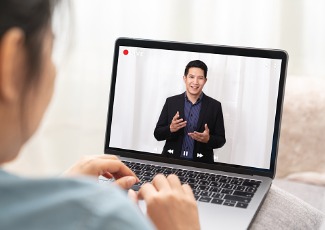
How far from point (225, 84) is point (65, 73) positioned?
1214 mm

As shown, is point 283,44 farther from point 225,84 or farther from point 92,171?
point 92,171

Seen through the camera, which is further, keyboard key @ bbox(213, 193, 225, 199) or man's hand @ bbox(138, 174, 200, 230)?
keyboard key @ bbox(213, 193, 225, 199)

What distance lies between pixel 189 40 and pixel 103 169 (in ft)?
4.07

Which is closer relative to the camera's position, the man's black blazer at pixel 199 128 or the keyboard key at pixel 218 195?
the keyboard key at pixel 218 195

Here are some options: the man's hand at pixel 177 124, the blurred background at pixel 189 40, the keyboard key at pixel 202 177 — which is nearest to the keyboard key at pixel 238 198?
the keyboard key at pixel 202 177

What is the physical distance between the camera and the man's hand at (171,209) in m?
0.75

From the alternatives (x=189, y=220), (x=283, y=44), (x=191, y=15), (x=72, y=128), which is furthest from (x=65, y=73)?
(x=189, y=220)

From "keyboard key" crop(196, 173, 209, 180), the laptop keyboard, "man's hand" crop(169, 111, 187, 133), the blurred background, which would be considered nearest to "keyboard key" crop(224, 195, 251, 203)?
the laptop keyboard

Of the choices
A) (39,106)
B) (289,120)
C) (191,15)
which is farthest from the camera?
(191,15)

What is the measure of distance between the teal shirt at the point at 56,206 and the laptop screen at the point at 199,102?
70cm

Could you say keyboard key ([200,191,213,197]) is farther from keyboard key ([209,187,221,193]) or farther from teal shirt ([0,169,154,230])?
teal shirt ([0,169,154,230])

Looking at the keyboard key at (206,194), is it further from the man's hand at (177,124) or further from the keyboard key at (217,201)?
the man's hand at (177,124)

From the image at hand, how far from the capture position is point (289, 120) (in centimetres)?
178

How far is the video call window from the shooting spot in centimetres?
115
